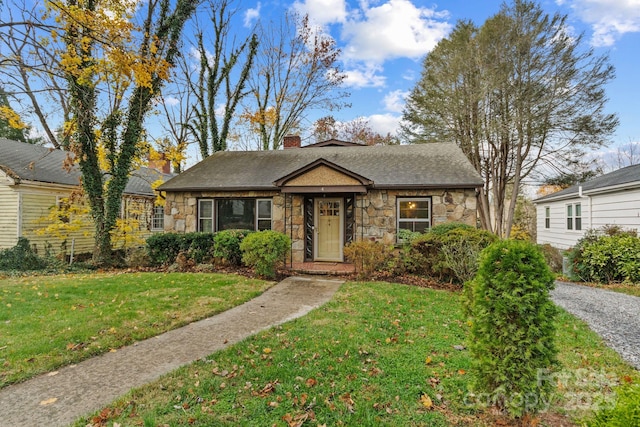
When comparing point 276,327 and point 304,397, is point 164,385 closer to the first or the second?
point 304,397

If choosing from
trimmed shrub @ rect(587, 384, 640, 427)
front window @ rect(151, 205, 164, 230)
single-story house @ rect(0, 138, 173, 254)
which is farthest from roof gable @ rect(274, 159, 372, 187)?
front window @ rect(151, 205, 164, 230)

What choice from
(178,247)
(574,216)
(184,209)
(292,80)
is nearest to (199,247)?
(178,247)

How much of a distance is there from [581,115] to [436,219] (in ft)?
36.9

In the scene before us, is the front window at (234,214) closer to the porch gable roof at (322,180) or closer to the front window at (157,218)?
the porch gable roof at (322,180)

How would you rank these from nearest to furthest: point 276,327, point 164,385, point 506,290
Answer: point 506,290
point 164,385
point 276,327

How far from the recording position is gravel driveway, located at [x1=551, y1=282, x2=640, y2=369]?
4.27m

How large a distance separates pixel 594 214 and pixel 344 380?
13599 mm

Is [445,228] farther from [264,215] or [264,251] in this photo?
[264,215]

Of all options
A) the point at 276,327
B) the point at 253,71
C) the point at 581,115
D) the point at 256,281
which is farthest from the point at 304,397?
the point at 253,71

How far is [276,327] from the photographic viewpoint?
4.91 metres

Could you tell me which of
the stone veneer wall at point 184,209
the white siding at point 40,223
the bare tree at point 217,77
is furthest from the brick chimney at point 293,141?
the white siding at point 40,223

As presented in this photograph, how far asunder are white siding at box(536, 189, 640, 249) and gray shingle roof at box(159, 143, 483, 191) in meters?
5.02

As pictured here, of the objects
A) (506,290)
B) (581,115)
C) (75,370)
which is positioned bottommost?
(75,370)

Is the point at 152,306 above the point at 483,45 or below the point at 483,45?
below
